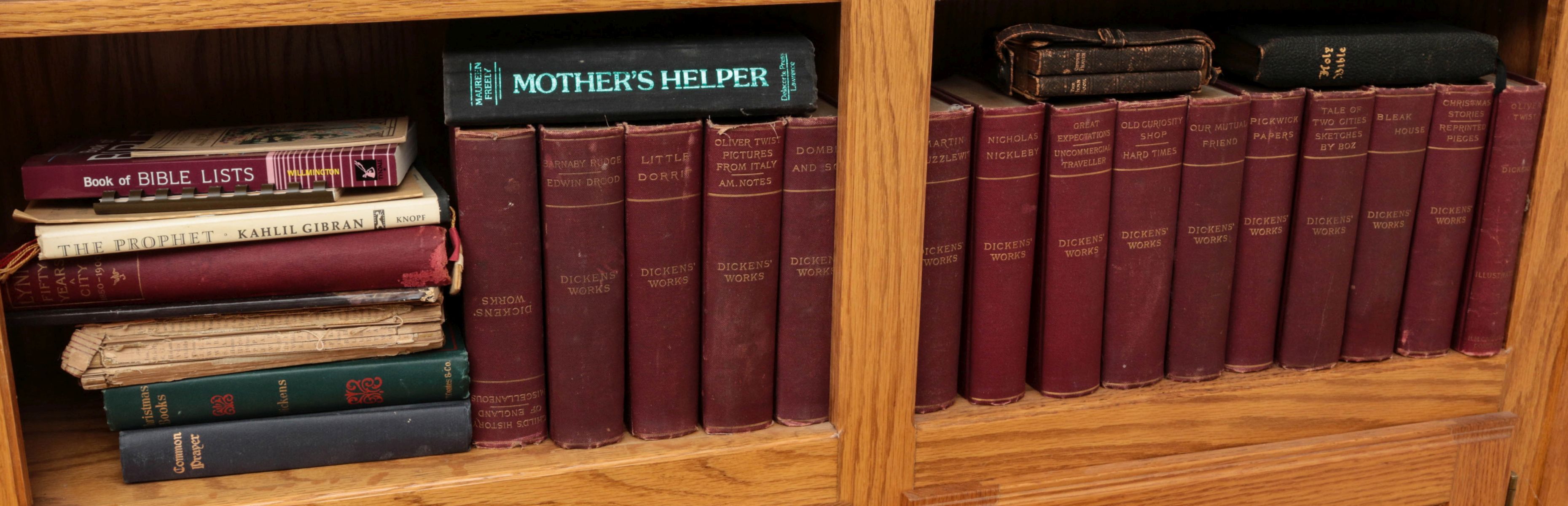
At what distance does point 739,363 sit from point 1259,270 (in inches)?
18.7

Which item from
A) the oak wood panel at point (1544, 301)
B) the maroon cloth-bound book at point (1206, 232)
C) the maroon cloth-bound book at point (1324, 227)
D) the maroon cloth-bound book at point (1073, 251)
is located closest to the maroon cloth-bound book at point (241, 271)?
the maroon cloth-bound book at point (1073, 251)

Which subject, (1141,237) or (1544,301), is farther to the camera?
(1544,301)

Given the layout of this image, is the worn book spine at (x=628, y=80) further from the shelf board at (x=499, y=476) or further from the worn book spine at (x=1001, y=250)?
the shelf board at (x=499, y=476)

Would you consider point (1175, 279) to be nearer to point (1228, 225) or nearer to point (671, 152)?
point (1228, 225)

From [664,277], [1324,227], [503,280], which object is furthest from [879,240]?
[1324,227]

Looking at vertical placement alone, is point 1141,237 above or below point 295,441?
above

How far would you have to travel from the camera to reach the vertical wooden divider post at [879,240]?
0.88 metres

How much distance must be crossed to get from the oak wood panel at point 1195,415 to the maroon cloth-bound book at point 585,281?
0.88ft

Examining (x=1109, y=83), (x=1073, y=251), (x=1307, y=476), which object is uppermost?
(x=1109, y=83)

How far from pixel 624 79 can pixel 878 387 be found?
321 mm

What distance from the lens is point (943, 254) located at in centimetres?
98

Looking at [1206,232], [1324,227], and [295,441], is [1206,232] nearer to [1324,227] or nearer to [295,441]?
[1324,227]

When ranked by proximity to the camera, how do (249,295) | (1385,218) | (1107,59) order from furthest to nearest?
1. (1385,218)
2. (1107,59)
3. (249,295)

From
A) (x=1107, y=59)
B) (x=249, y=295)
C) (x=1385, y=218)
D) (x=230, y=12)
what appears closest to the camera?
(x=230, y=12)
